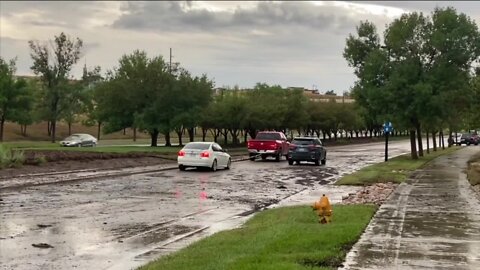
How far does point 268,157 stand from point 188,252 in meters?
34.6

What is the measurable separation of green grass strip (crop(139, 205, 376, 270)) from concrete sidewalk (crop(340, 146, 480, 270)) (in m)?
0.30

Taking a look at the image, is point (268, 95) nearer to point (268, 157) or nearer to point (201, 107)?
point (201, 107)

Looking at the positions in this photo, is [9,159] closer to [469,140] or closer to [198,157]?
[198,157]

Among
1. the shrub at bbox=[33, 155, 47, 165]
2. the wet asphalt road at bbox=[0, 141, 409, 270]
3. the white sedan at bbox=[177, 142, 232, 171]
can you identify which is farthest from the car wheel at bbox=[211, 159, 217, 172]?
the shrub at bbox=[33, 155, 47, 165]

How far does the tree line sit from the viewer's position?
1452 inches

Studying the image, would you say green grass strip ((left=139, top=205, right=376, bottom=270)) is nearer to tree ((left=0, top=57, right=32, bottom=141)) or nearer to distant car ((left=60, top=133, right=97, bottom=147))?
distant car ((left=60, top=133, right=97, bottom=147))

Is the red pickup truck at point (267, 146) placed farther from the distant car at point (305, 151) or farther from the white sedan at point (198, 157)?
the white sedan at point (198, 157)

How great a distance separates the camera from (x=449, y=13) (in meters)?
37.1

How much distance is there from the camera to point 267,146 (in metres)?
39.9

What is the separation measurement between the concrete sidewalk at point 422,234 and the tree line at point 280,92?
62.8 feet

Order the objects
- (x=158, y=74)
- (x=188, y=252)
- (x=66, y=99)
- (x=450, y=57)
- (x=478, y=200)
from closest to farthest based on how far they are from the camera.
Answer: (x=188, y=252) → (x=478, y=200) → (x=450, y=57) → (x=158, y=74) → (x=66, y=99)

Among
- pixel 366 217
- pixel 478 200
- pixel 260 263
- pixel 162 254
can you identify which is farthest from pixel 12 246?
pixel 478 200

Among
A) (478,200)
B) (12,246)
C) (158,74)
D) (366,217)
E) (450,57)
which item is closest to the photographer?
(12,246)

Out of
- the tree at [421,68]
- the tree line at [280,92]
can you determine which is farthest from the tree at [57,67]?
the tree at [421,68]
